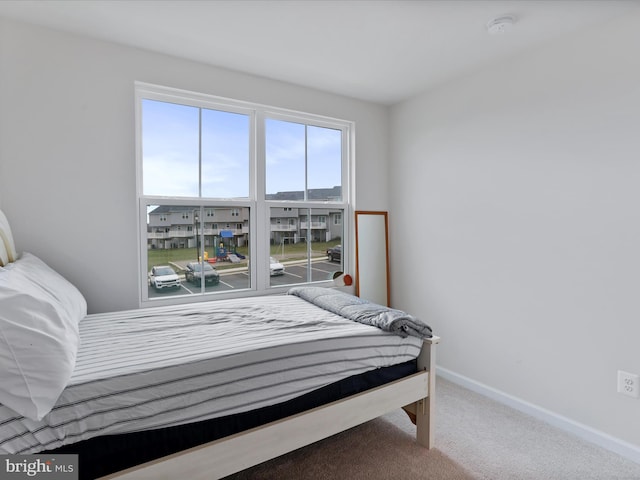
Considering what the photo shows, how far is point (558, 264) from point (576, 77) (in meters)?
1.16

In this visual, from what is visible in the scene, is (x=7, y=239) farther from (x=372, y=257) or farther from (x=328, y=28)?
(x=372, y=257)

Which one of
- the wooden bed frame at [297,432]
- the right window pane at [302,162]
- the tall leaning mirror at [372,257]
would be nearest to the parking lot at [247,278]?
the tall leaning mirror at [372,257]

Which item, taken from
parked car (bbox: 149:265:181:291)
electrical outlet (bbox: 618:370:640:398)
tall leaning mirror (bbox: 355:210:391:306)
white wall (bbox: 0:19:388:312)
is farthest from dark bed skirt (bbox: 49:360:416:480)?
tall leaning mirror (bbox: 355:210:391:306)

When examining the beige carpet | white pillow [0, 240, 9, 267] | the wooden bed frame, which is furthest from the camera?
the beige carpet

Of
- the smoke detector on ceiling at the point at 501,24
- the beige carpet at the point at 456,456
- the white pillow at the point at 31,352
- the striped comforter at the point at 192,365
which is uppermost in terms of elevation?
the smoke detector on ceiling at the point at 501,24

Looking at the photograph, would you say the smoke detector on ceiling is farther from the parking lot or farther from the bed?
the parking lot

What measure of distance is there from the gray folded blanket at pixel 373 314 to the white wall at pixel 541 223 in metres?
0.97

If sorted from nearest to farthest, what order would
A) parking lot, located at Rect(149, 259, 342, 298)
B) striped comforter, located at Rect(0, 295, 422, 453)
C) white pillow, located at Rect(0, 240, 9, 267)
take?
1. striped comforter, located at Rect(0, 295, 422, 453)
2. white pillow, located at Rect(0, 240, 9, 267)
3. parking lot, located at Rect(149, 259, 342, 298)

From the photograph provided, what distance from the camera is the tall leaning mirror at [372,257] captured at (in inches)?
134

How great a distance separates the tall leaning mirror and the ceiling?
132cm

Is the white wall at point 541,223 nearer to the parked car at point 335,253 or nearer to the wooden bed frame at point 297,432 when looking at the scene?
the parked car at point 335,253

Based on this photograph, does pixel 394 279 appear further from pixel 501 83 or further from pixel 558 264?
pixel 501 83

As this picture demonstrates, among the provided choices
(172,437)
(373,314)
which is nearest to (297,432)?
(172,437)

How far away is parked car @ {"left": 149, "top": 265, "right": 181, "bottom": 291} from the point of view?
2572 millimetres
